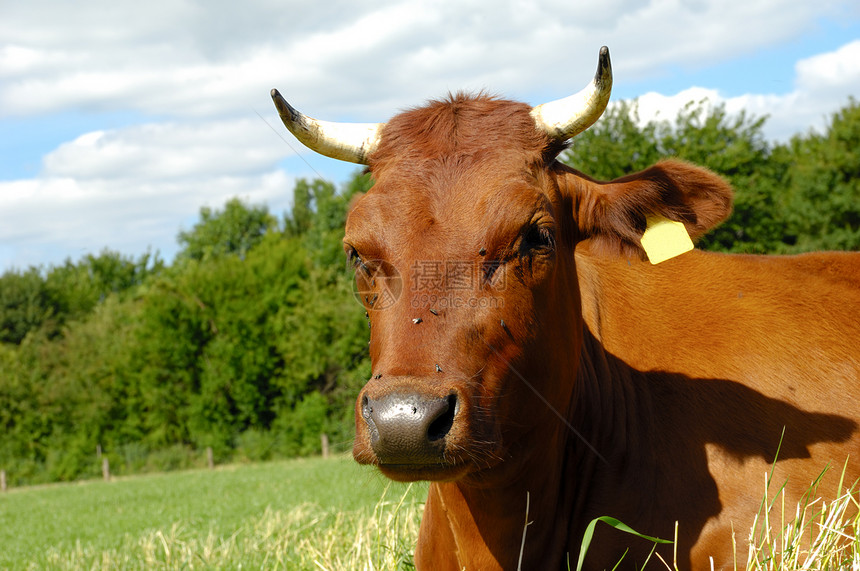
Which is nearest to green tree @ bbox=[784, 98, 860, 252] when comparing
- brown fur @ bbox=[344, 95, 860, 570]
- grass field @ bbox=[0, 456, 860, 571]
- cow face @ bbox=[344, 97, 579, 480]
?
grass field @ bbox=[0, 456, 860, 571]

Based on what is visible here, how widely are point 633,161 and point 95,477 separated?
40.3 m

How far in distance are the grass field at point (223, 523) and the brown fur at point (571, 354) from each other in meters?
0.63

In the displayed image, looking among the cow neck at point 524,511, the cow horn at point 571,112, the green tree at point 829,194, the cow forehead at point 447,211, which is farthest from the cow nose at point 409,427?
the green tree at point 829,194

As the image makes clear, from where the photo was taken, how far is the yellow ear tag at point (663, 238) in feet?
12.4

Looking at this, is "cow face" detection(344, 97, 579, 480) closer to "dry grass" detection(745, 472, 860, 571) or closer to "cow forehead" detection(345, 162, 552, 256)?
"cow forehead" detection(345, 162, 552, 256)

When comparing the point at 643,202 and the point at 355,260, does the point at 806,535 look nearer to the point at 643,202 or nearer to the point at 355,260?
the point at 643,202

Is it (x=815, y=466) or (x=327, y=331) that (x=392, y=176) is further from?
(x=327, y=331)

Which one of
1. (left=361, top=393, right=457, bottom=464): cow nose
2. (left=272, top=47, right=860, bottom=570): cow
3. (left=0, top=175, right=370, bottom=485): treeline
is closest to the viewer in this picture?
(left=361, top=393, right=457, bottom=464): cow nose

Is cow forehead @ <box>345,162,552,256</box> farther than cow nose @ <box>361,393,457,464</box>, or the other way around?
cow forehead @ <box>345,162,552,256</box>

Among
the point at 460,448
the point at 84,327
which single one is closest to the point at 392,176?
the point at 460,448

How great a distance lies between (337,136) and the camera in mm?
3869

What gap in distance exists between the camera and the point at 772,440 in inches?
142

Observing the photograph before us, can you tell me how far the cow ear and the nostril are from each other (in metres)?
1.42

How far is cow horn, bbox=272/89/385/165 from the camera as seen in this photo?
381 centimetres
